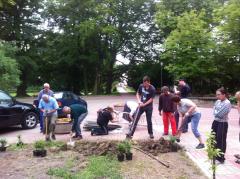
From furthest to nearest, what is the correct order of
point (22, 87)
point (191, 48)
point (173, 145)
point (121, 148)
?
point (22, 87)
point (191, 48)
point (173, 145)
point (121, 148)

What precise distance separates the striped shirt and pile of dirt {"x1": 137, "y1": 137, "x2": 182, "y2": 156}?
1707mm

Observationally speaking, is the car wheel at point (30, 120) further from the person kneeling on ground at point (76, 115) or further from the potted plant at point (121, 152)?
the potted plant at point (121, 152)

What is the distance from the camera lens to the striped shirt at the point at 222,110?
8.55 m

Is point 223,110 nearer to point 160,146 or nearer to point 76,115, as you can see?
point 160,146

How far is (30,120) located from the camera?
1565 centimetres

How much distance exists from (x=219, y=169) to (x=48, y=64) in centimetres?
3882

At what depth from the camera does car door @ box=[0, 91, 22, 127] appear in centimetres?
1434

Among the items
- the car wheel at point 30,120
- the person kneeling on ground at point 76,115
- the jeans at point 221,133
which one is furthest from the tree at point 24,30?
the jeans at point 221,133

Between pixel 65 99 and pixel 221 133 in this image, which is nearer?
pixel 221 133

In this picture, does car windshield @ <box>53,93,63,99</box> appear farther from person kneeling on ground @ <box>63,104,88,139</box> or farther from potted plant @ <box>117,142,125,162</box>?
potted plant @ <box>117,142,125,162</box>

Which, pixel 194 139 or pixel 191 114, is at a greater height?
pixel 191 114

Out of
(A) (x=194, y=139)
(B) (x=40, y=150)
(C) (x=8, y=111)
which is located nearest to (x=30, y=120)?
(C) (x=8, y=111)

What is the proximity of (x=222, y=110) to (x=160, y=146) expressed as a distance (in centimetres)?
212

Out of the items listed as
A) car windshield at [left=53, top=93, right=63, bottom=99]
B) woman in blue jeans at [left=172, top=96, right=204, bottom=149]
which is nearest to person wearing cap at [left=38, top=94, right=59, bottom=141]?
woman in blue jeans at [left=172, top=96, right=204, bottom=149]
